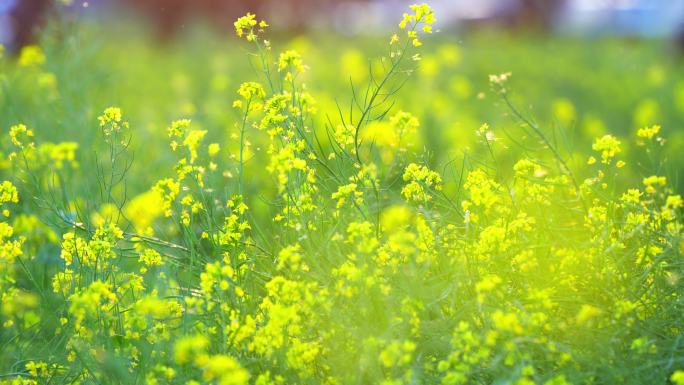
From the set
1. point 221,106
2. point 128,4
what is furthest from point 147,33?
point 221,106

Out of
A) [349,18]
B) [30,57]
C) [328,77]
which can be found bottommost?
[30,57]

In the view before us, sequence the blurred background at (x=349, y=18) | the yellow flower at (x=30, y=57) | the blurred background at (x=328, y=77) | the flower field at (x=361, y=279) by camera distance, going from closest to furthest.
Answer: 1. the flower field at (x=361, y=279)
2. the blurred background at (x=328, y=77)
3. the yellow flower at (x=30, y=57)
4. the blurred background at (x=349, y=18)

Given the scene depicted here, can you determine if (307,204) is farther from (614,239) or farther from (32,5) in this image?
(32,5)

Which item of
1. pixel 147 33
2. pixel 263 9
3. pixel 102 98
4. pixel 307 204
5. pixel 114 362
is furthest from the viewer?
pixel 147 33

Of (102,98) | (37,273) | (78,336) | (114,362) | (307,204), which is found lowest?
(114,362)

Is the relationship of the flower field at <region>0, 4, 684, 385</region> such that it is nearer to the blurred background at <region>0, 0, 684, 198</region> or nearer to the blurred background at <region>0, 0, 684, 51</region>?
the blurred background at <region>0, 0, 684, 198</region>

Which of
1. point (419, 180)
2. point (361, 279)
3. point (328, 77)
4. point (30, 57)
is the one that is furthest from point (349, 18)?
point (361, 279)

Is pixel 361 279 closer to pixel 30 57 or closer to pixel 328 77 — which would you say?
pixel 30 57

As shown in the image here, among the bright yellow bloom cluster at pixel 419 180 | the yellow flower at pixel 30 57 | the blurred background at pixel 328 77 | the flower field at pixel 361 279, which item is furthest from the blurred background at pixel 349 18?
the bright yellow bloom cluster at pixel 419 180

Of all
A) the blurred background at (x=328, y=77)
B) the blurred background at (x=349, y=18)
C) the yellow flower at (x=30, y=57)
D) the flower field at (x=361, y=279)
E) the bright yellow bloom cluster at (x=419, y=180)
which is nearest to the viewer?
the flower field at (x=361, y=279)

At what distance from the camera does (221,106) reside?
7184 millimetres

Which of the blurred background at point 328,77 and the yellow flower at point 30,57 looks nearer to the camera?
the blurred background at point 328,77

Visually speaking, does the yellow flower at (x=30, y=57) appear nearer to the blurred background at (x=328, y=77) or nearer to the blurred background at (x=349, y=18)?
the blurred background at (x=328, y=77)

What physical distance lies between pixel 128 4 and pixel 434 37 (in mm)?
9369
